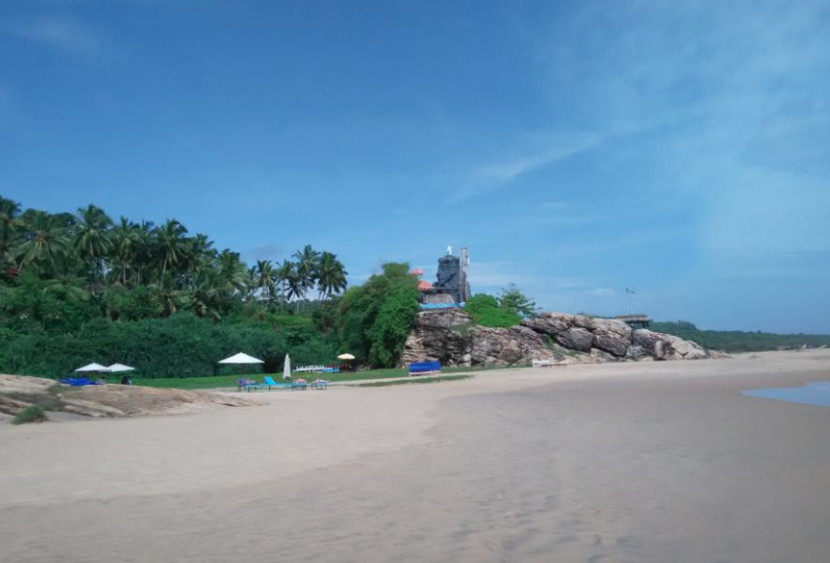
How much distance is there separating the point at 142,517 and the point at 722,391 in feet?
64.6

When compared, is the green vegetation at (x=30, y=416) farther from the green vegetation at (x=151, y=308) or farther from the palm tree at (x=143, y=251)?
the palm tree at (x=143, y=251)

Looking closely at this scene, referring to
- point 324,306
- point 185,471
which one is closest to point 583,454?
point 185,471

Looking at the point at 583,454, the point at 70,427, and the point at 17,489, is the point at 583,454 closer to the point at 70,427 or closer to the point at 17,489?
the point at 17,489

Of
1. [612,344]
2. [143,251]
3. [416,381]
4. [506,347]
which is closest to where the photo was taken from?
[416,381]

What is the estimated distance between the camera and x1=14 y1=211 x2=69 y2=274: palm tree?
4775 centimetres

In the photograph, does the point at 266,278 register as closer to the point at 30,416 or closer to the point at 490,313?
the point at 490,313

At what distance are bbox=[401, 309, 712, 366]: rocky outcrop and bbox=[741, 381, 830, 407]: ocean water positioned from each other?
20945 millimetres

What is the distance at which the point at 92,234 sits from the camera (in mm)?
51906

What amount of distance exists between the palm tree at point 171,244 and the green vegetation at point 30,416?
4319cm

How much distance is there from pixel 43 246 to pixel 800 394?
52.1m

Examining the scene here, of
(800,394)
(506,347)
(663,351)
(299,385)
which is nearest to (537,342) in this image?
(506,347)

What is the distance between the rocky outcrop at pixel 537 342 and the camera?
4431 centimetres

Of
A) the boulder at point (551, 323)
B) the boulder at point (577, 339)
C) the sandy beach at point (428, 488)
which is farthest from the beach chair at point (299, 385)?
the boulder at point (577, 339)

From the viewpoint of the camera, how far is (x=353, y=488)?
7.41 metres
